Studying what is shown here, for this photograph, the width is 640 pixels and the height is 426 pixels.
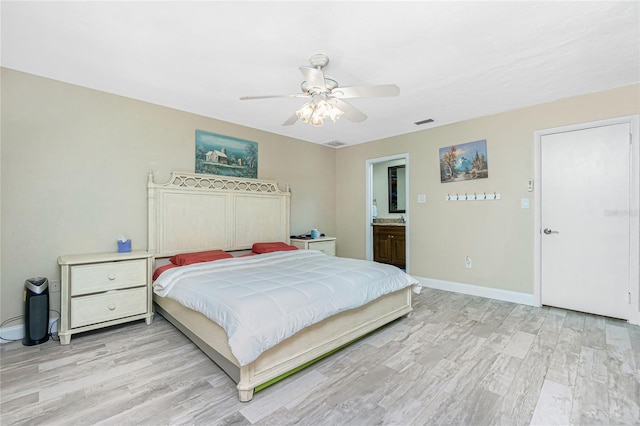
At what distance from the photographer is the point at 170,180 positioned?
363cm

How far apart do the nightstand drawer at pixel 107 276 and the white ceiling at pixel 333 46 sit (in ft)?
6.11

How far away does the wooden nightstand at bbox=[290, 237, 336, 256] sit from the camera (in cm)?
474

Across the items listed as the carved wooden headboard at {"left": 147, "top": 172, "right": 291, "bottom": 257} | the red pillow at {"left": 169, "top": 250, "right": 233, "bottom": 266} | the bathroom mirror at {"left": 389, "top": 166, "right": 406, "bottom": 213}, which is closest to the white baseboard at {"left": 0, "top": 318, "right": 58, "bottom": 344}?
the carved wooden headboard at {"left": 147, "top": 172, "right": 291, "bottom": 257}

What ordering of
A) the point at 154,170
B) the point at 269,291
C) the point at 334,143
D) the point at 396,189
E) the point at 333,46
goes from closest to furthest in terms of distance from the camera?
the point at 269,291, the point at 333,46, the point at 154,170, the point at 334,143, the point at 396,189

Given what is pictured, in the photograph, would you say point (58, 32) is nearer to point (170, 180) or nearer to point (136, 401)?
point (170, 180)

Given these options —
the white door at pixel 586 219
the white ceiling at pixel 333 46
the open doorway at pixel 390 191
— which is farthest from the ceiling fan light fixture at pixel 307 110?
the open doorway at pixel 390 191

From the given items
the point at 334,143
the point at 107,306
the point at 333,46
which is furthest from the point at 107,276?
the point at 334,143

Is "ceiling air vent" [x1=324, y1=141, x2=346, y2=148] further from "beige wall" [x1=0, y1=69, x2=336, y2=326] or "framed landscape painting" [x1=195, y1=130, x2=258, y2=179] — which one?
"beige wall" [x1=0, y1=69, x2=336, y2=326]

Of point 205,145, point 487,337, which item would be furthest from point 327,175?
point 487,337

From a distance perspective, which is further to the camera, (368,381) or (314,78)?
(314,78)

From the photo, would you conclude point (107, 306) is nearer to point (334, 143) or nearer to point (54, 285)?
point (54, 285)

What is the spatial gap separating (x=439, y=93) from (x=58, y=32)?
3.45 metres

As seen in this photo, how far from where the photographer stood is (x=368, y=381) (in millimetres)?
→ 2035

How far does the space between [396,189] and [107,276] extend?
5.36 metres
